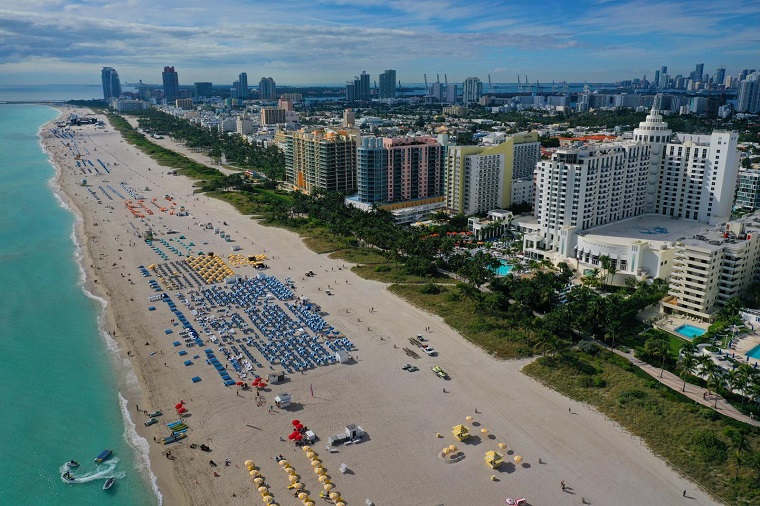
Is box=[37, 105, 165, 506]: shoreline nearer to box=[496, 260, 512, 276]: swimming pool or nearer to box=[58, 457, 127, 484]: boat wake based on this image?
box=[58, 457, 127, 484]: boat wake

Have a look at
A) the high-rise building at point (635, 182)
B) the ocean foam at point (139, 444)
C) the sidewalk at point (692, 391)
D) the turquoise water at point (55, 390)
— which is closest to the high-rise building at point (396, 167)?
the high-rise building at point (635, 182)

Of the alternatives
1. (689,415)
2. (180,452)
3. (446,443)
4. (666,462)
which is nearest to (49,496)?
(180,452)

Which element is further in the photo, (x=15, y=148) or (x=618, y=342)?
(x=15, y=148)

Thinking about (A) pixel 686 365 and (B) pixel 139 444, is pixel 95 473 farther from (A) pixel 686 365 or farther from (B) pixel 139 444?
(A) pixel 686 365

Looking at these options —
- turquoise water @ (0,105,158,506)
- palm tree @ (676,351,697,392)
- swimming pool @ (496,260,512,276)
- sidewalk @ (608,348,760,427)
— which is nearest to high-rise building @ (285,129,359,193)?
swimming pool @ (496,260,512,276)

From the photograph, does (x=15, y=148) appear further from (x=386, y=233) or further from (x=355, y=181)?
(x=386, y=233)

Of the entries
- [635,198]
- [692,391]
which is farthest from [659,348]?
[635,198]
